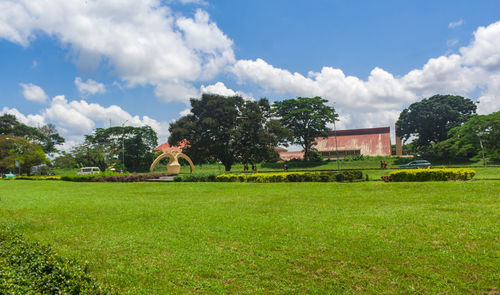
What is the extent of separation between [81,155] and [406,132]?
170 feet

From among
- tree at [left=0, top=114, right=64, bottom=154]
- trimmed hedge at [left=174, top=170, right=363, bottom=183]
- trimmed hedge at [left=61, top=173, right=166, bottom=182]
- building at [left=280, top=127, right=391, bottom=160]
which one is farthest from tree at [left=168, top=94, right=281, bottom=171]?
tree at [left=0, top=114, right=64, bottom=154]

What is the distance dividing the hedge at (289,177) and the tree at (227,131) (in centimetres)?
969

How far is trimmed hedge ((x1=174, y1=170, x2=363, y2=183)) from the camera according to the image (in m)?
16.4

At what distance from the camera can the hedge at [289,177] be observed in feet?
53.7

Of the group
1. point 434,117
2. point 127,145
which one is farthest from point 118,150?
point 434,117

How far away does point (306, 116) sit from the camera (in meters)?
43.3

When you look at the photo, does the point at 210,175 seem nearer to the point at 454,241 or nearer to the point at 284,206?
the point at 284,206

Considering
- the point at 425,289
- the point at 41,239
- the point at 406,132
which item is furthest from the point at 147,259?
the point at 406,132

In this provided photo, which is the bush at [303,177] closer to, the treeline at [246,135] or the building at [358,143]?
the treeline at [246,135]

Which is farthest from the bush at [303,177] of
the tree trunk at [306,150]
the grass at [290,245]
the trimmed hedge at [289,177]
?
the tree trunk at [306,150]

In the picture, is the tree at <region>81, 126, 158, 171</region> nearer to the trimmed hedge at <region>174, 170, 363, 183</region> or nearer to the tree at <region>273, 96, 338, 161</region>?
the tree at <region>273, 96, 338, 161</region>

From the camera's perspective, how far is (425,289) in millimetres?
3666

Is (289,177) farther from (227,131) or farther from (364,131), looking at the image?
(364,131)

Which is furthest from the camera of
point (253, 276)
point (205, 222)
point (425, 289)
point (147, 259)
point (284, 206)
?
point (284, 206)
